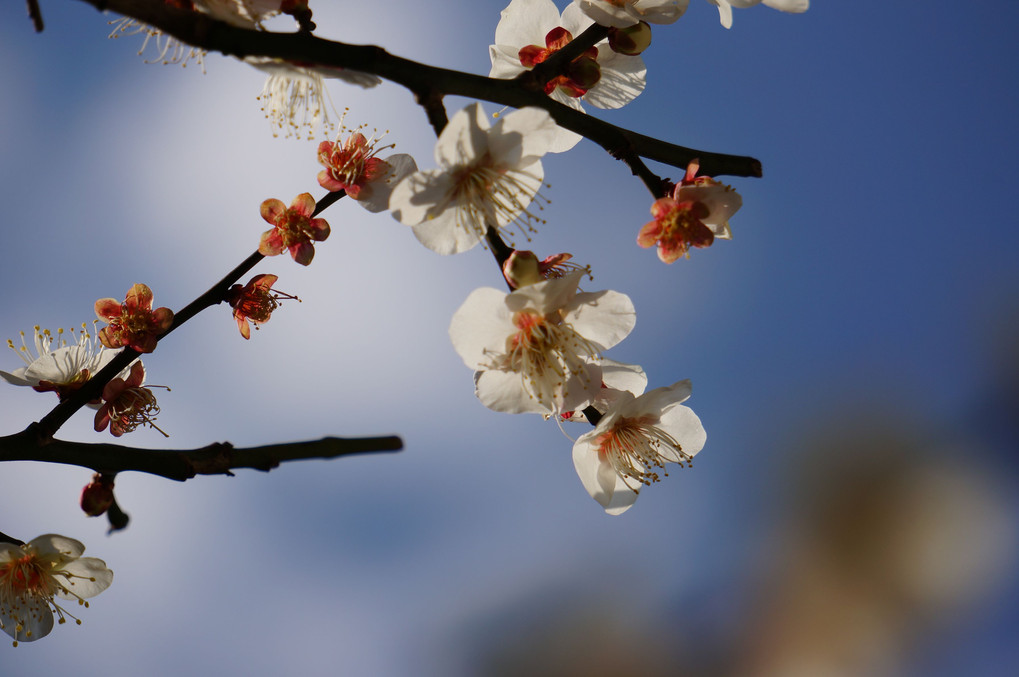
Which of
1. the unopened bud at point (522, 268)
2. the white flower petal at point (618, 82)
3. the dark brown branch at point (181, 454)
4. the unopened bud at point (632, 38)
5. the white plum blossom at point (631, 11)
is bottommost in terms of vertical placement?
the dark brown branch at point (181, 454)

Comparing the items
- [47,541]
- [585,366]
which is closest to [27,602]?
[47,541]

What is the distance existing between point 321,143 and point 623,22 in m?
0.53

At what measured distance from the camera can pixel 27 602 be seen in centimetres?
99

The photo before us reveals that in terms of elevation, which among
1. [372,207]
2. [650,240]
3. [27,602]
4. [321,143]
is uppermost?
[321,143]

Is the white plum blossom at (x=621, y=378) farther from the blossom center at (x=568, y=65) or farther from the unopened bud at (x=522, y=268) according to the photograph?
the blossom center at (x=568, y=65)

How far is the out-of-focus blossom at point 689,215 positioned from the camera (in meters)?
0.90

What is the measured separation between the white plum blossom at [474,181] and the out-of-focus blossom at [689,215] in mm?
179

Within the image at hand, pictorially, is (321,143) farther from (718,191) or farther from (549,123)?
(718,191)

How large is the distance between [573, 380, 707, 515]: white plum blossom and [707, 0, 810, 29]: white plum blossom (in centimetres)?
60

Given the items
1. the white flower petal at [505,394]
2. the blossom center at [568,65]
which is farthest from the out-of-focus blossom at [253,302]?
the blossom center at [568,65]

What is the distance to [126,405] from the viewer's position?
1.08 m

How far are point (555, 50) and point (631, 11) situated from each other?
0.22m

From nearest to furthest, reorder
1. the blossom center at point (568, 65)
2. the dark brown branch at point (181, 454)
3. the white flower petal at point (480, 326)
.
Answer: the dark brown branch at point (181, 454) < the white flower petal at point (480, 326) < the blossom center at point (568, 65)

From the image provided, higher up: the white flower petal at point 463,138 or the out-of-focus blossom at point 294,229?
the out-of-focus blossom at point 294,229
